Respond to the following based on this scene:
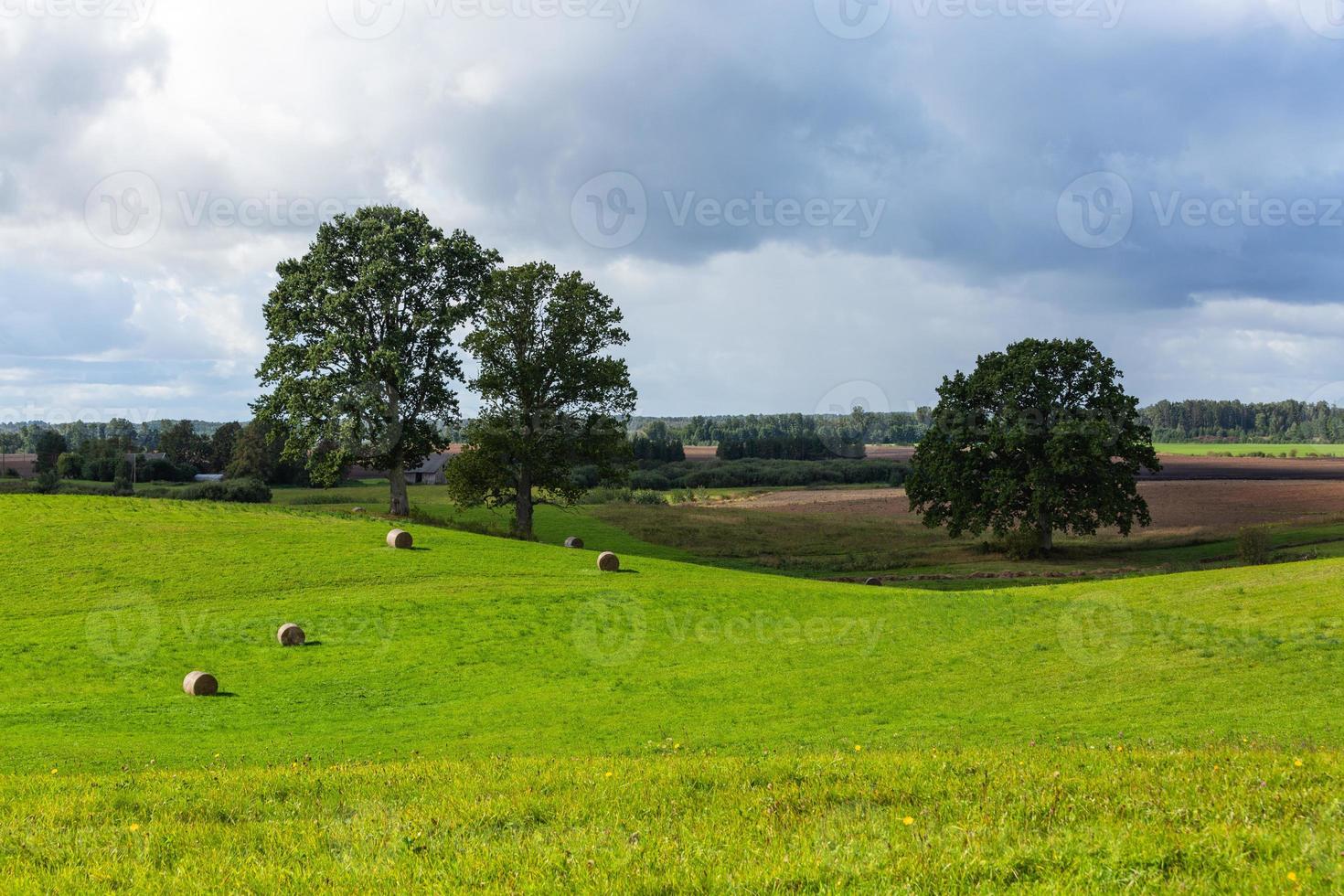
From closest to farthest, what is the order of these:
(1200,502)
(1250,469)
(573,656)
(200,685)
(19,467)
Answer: (200,685)
(573,656)
(1200,502)
(1250,469)
(19,467)

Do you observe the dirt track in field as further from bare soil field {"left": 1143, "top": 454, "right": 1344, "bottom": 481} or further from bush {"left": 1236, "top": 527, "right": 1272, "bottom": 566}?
bush {"left": 1236, "top": 527, "right": 1272, "bottom": 566}

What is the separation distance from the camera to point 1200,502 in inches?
3858

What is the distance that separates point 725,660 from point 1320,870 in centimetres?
2028

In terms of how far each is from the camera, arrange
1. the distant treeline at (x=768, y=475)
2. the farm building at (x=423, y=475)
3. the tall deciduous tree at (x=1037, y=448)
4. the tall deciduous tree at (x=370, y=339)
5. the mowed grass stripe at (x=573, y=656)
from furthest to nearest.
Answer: the distant treeline at (x=768, y=475), the farm building at (x=423, y=475), the tall deciduous tree at (x=1037, y=448), the tall deciduous tree at (x=370, y=339), the mowed grass stripe at (x=573, y=656)

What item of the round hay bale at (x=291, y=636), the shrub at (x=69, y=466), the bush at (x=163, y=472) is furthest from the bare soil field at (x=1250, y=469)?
the shrub at (x=69, y=466)

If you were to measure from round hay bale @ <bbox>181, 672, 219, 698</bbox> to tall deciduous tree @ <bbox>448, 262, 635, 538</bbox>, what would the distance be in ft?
120

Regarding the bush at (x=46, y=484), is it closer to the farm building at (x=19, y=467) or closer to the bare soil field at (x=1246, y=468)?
the farm building at (x=19, y=467)

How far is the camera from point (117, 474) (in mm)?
119500

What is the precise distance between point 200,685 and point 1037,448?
5799cm

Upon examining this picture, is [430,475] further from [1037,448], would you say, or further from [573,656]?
[573,656]

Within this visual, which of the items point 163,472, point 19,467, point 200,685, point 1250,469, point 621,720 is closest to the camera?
point 621,720

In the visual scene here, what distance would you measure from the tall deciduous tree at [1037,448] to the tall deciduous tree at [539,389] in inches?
988

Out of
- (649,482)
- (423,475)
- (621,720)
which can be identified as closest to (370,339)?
(621,720)

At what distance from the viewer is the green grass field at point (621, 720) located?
7746 mm
